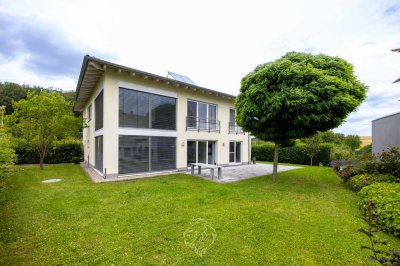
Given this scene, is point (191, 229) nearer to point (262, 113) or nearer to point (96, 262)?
point (96, 262)

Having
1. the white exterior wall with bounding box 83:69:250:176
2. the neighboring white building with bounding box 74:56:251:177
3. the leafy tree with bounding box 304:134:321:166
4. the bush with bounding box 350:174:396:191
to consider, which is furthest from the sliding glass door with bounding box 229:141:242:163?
the bush with bounding box 350:174:396:191

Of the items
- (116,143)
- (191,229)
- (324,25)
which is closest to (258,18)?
(324,25)

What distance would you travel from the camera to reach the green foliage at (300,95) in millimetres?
7863

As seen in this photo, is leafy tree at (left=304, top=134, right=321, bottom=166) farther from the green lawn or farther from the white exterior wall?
the green lawn

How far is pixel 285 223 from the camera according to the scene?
4941mm

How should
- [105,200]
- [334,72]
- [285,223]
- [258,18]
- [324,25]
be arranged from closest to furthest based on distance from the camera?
[285,223], [105,200], [334,72], [324,25], [258,18]

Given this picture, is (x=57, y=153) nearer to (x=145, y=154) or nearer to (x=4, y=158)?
(x=145, y=154)

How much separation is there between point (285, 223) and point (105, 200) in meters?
5.42

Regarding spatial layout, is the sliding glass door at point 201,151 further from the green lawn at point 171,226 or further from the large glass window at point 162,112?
the green lawn at point 171,226

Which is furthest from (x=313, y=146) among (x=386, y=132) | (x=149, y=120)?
(x=149, y=120)

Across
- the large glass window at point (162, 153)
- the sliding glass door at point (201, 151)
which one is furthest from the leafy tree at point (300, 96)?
the sliding glass door at point (201, 151)

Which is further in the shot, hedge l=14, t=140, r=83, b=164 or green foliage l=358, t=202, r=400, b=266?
hedge l=14, t=140, r=83, b=164

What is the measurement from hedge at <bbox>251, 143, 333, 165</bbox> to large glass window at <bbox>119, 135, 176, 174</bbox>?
1432 centimetres

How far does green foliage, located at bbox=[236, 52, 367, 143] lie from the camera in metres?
7.86
